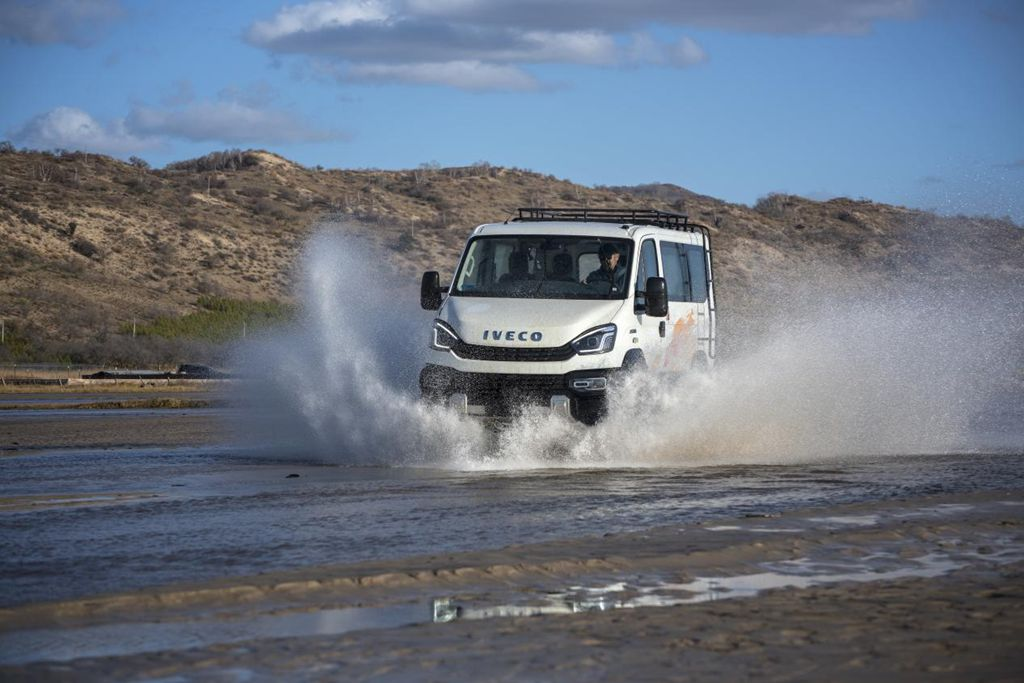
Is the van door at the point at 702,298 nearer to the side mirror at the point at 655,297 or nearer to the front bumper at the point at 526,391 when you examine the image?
the side mirror at the point at 655,297

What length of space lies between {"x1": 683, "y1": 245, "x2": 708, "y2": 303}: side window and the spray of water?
95 centimetres

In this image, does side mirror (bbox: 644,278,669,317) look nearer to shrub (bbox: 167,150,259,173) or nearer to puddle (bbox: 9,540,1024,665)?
puddle (bbox: 9,540,1024,665)

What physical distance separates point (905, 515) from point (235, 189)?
279 feet

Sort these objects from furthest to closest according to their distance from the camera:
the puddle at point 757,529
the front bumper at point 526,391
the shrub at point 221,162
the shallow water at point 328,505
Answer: the shrub at point 221,162
the front bumper at point 526,391
the puddle at point 757,529
the shallow water at point 328,505

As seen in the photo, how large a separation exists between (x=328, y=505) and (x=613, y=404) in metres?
4.34

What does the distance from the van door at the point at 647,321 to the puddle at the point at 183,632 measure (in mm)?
8689

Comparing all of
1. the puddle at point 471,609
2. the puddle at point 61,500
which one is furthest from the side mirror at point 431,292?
the puddle at point 471,609

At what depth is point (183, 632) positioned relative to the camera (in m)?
7.09

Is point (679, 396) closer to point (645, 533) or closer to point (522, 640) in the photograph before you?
point (645, 533)

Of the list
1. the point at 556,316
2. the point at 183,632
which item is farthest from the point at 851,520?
the point at 183,632

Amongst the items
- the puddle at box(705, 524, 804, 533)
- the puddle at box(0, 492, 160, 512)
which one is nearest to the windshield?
the puddle at box(0, 492, 160, 512)

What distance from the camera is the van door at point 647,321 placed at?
52.7 feet

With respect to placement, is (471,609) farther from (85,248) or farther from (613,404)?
(85,248)

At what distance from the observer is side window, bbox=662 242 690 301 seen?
56.1 ft
